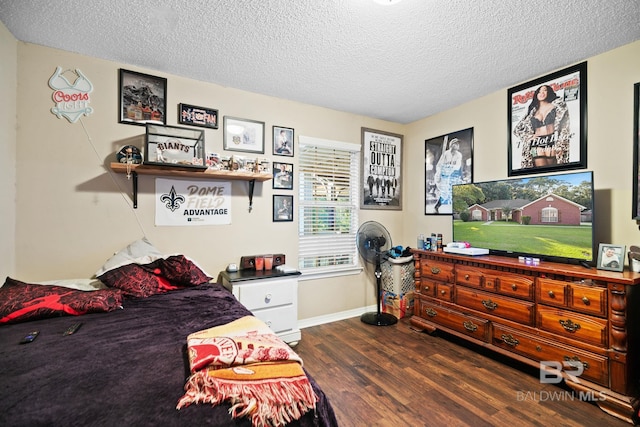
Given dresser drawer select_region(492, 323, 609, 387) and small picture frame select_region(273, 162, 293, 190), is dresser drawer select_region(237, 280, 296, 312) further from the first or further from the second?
dresser drawer select_region(492, 323, 609, 387)

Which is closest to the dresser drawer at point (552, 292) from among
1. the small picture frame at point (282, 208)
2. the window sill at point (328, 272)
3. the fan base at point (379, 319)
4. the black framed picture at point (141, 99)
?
the fan base at point (379, 319)

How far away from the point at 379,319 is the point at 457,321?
0.91m

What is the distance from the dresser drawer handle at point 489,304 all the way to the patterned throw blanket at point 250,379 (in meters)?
2.13

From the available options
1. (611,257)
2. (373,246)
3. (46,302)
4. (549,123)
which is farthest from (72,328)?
(549,123)

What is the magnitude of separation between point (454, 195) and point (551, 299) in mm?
1353

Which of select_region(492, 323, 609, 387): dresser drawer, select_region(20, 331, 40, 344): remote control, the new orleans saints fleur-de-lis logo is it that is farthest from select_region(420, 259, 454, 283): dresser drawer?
select_region(20, 331, 40, 344): remote control

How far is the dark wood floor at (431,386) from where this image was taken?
5.79ft

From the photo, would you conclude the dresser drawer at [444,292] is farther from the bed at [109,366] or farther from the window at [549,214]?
the bed at [109,366]

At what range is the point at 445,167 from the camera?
3.54 m

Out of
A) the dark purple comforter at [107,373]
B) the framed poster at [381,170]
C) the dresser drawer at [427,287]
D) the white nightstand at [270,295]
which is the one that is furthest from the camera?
the framed poster at [381,170]

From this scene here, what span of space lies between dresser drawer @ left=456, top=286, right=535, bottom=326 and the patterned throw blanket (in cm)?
210

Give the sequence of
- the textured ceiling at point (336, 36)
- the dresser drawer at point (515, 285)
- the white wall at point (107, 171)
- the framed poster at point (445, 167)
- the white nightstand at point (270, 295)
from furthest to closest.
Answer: the framed poster at point (445, 167) → the white nightstand at point (270, 295) → the dresser drawer at point (515, 285) → the white wall at point (107, 171) → the textured ceiling at point (336, 36)

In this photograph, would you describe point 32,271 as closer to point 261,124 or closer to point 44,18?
point 44,18

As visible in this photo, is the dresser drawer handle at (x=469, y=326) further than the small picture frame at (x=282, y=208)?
No
